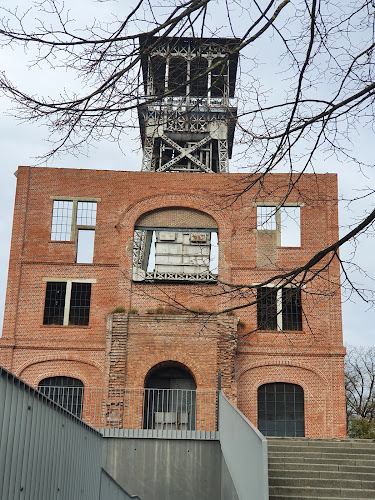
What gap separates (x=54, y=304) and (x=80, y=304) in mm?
909

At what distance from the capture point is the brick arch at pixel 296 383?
22188 millimetres

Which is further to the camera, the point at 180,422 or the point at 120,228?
the point at 120,228

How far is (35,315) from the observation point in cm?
2327

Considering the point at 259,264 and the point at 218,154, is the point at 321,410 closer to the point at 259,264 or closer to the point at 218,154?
the point at 259,264

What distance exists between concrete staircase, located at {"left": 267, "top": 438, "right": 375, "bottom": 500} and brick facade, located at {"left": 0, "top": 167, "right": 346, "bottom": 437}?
21.1ft

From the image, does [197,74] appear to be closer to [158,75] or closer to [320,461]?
[158,75]

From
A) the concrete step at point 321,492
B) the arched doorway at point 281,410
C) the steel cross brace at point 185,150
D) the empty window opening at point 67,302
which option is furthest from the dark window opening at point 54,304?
the concrete step at point 321,492

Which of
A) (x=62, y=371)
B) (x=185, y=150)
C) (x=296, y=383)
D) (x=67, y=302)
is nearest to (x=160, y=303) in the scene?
(x=67, y=302)

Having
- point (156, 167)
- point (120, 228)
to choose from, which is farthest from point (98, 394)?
point (156, 167)

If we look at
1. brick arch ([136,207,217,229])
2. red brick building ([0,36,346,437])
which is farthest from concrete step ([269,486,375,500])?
brick arch ([136,207,217,229])

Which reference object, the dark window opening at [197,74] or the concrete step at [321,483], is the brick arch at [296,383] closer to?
the concrete step at [321,483]

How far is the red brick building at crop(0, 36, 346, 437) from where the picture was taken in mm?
22109

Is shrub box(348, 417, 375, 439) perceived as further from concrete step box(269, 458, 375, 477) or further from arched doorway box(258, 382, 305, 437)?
concrete step box(269, 458, 375, 477)

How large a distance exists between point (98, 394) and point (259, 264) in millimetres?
7045
